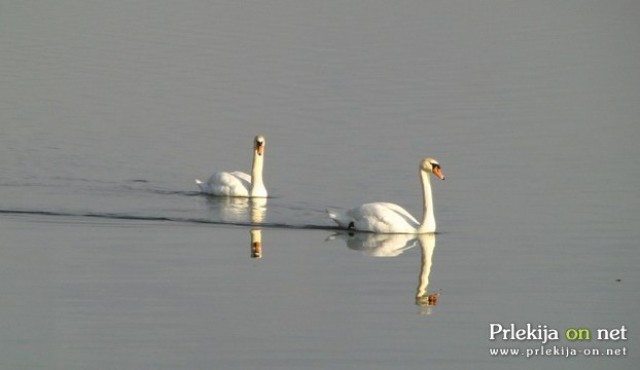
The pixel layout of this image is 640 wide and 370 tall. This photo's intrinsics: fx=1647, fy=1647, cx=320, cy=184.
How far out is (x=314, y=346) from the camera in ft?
48.6

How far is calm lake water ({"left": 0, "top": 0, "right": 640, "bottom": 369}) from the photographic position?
1531 centimetres

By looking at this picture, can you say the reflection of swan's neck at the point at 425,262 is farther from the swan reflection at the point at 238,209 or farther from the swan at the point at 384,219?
the swan reflection at the point at 238,209

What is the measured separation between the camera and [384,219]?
20922 millimetres

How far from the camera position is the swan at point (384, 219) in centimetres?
2095

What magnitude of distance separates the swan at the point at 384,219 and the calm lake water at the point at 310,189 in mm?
242

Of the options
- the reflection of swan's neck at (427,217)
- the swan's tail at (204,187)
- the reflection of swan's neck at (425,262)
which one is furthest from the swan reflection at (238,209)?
the reflection of swan's neck at (425,262)

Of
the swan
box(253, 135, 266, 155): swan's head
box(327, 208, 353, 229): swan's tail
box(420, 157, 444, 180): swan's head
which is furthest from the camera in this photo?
box(253, 135, 266, 155): swan's head

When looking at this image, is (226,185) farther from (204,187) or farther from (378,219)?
(378,219)

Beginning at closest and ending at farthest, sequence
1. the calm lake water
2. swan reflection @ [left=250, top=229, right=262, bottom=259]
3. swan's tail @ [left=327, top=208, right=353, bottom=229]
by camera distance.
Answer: the calm lake water → swan reflection @ [left=250, top=229, right=262, bottom=259] → swan's tail @ [left=327, top=208, right=353, bottom=229]

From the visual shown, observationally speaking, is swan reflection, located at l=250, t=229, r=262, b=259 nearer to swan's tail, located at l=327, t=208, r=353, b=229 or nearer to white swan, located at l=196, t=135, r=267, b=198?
swan's tail, located at l=327, t=208, r=353, b=229

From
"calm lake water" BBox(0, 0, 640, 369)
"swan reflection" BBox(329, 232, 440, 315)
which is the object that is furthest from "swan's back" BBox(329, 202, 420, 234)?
"calm lake water" BBox(0, 0, 640, 369)

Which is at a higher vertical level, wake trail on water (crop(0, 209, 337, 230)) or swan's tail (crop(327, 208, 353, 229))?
wake trail on water (crop(0, 209, 337, 230))

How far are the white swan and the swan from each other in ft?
10.2

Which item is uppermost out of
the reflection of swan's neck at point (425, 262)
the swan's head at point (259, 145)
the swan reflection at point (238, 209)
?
the swan's head at point (259, 145)
